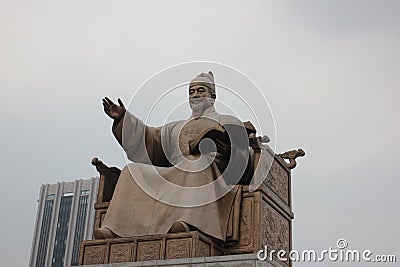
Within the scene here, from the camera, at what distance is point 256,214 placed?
16.6ft

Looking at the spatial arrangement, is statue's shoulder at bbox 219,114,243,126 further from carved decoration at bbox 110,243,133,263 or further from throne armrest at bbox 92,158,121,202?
carved decoration at bbox 110,243,133,263

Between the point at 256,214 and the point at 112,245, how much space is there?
1.26 metres

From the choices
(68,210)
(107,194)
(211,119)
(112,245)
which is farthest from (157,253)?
(68,210)

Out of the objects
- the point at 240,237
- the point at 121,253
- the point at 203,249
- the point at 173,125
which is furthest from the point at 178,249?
the point at 173,125

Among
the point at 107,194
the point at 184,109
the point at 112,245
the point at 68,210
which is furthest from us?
the point at 68,210

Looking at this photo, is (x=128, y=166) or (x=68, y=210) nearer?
(x=128, y=166)

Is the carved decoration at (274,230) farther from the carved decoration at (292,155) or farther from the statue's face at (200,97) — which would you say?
the statue's face at (200,97)

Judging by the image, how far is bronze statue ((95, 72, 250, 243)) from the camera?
4973mm

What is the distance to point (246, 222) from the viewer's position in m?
5.07

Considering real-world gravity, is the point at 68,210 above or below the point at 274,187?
above

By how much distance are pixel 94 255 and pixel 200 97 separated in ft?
6.67

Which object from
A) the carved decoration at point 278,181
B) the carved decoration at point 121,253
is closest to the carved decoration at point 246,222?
the carved decoration at point 278,181

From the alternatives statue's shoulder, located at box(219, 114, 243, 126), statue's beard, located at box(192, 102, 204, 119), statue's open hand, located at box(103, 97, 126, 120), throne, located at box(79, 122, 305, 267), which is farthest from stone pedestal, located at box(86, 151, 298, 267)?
statue's beard, located at box(192, 102, 204, 119)

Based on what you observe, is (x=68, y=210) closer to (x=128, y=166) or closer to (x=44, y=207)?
(x=44, y=207)
